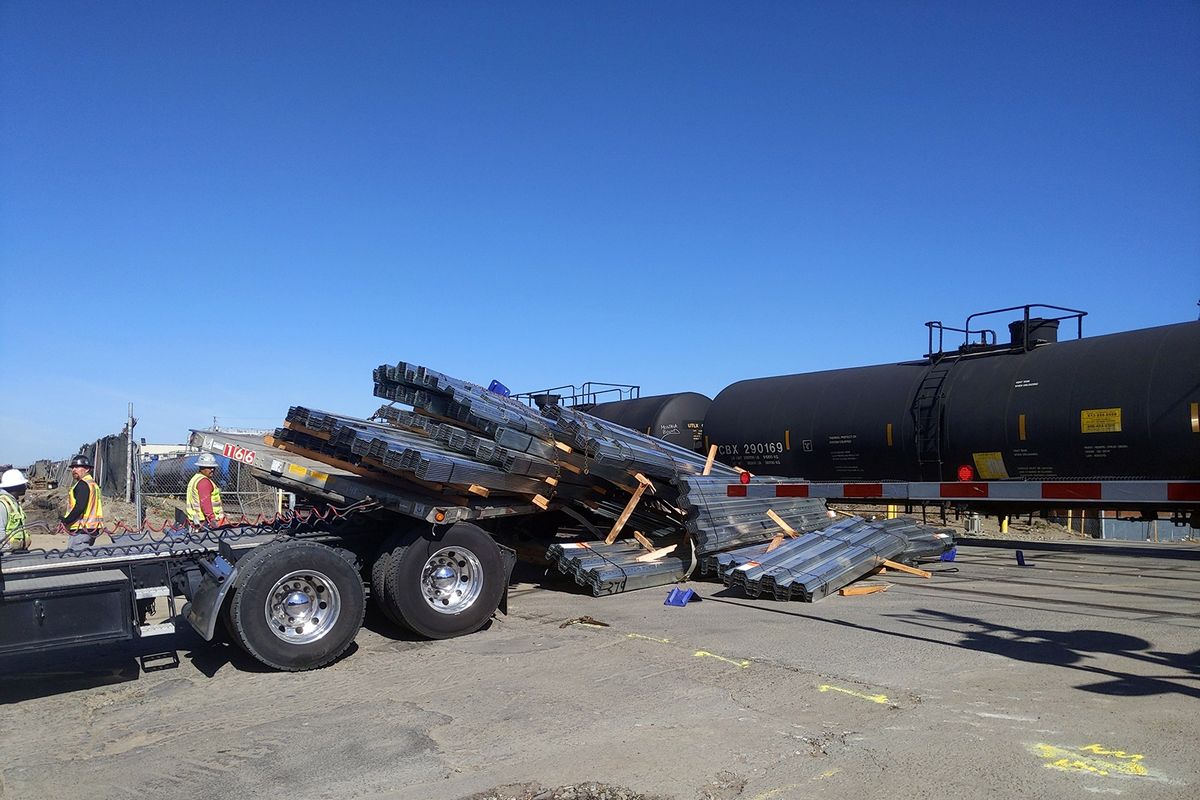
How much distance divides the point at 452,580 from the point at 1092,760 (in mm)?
5834

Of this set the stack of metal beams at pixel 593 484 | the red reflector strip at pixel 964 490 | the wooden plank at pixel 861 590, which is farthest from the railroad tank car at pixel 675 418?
the red reflector strip at pixel 964 490

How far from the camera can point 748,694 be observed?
6.20m

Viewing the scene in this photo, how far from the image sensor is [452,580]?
8.73m

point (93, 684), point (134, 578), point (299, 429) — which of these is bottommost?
point (93, 684)

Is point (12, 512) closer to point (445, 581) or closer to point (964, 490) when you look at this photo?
point (445, 581)

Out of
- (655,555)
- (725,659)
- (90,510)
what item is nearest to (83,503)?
(90,510)

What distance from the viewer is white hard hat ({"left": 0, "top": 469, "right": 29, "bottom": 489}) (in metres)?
8.35

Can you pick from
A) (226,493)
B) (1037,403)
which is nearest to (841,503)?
(1037,403)

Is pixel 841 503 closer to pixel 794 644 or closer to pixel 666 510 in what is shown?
pixel 666 510

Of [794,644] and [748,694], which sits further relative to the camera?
[794,644]

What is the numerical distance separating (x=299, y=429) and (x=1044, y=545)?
14470mm

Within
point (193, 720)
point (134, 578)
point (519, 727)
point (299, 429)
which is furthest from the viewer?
point (299, 429)

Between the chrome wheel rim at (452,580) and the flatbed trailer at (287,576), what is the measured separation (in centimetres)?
1

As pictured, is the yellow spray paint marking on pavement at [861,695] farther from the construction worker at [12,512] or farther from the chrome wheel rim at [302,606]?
the construction worker at [12,512]
